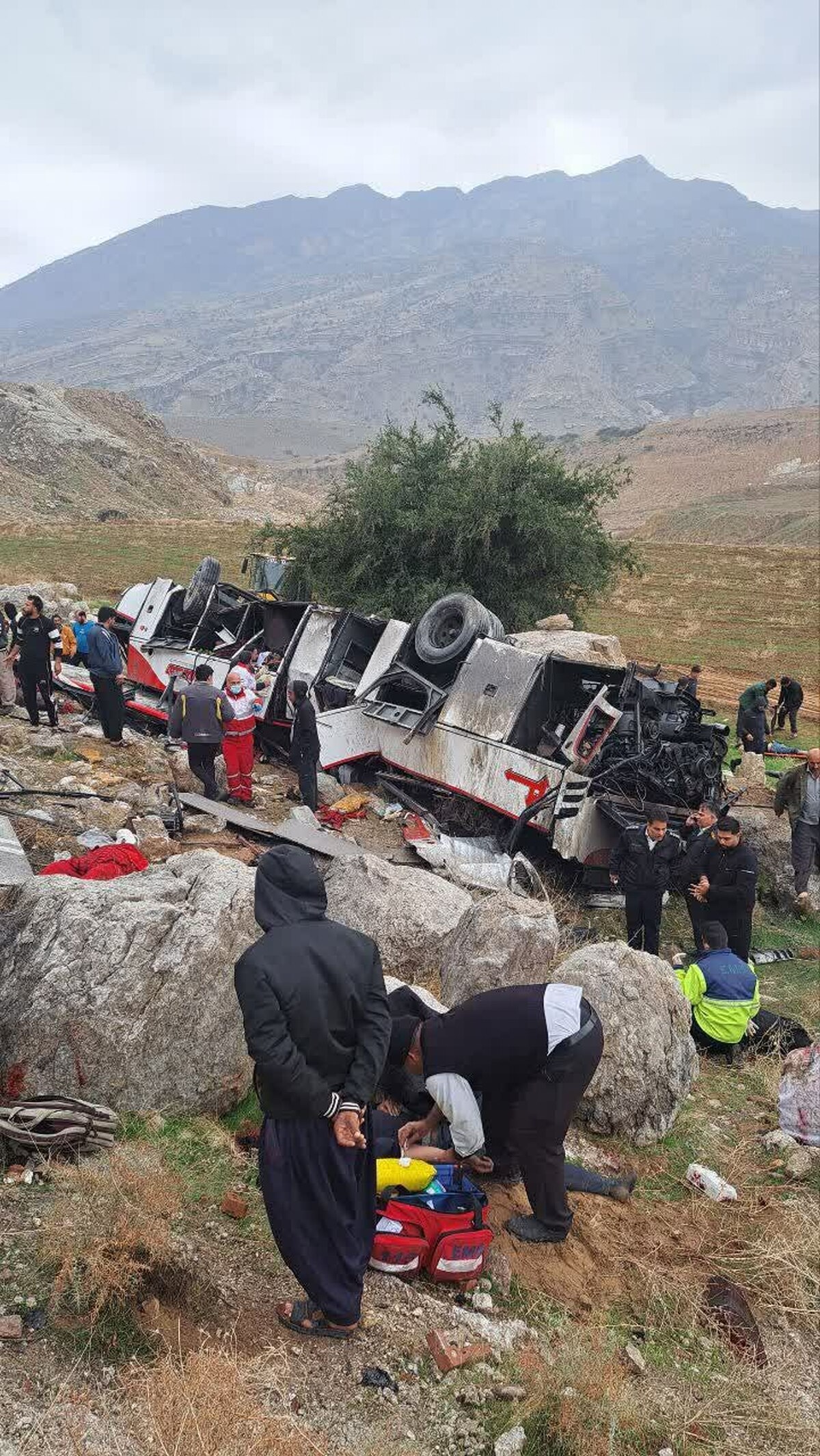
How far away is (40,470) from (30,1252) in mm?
54770

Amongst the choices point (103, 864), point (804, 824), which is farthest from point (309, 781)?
point (804, 824)

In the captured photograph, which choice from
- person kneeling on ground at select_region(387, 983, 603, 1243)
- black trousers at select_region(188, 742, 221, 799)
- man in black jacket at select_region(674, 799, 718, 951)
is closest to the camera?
person kneeling on ground at select_region(387, 983, 603, 1243)

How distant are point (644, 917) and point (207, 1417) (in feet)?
17.7

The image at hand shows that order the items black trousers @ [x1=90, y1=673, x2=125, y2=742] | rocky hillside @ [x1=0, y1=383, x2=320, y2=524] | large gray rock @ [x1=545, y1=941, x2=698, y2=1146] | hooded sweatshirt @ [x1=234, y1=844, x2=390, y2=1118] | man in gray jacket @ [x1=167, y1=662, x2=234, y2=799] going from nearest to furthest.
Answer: hooded sweatshirt @ [x1=234, y1=844, x2=390, y2=1118] < large gray rock @ [x1=545, y1=941, x2=698, y2=1146] < man in gray jacket @ [x1=167, y1=662, x2=234, y2=799] < black trousers @ [x1=90, y1=673, x2=125, y2=742] < rocky hillside @ [x1=0, y1=383, x2=320, y2=524]

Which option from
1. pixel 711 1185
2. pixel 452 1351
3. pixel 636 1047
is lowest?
pixel 711 1185

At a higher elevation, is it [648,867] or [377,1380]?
[648,867]

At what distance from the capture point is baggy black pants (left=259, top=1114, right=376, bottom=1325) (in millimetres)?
3006

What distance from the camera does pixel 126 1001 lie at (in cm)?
418

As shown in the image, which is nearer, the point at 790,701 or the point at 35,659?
the point at 35,659

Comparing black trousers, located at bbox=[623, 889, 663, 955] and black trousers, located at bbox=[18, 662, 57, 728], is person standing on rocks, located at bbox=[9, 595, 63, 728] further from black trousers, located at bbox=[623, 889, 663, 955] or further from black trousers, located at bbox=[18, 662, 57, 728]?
black trousers, located at bbox=[623, 889, 663, 955]

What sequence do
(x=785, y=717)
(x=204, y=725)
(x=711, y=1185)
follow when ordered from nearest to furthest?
(x=711, y=1185) → (x=204, y=725) → (x=785, y=717)

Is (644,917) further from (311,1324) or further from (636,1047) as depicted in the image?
(311,1324)

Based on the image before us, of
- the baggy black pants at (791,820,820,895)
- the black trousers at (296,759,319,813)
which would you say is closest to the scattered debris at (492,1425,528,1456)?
the baggy black pants at (791,820,820,895)

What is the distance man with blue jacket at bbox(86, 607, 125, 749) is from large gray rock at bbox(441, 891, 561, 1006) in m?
5.84
